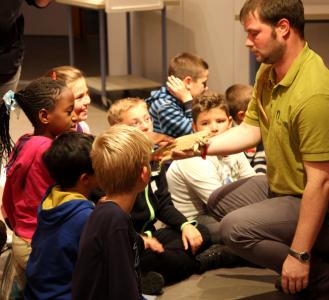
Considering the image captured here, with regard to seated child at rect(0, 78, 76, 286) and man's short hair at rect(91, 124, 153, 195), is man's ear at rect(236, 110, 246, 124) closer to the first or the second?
seated child at rect(0, 78, 76, 286)

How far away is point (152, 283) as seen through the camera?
106 inches

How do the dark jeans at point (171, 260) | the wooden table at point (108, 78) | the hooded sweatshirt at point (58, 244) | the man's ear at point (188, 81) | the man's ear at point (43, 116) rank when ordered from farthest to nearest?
the wooden table at point (108, 78), the man's ear at point (188, 81), the dark jeans at point (171, 260), the man's ear at point (43, 116), the hooded sweatshirt at point (58, 244)

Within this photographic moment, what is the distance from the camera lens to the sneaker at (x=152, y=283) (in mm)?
2676

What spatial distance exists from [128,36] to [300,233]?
434 cm

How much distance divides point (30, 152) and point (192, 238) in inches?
29.4

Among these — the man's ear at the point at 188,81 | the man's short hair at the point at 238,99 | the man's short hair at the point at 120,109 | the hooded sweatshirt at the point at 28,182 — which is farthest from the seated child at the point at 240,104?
the hooded sweatshirt at the point at 28,182

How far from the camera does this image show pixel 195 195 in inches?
124

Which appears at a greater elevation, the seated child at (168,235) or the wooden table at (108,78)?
the wooden table at (108,78)

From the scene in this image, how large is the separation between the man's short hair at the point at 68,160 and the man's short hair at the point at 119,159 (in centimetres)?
25

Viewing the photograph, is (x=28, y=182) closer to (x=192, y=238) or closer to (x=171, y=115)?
(x=192, y=238)

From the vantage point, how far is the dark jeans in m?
2.78

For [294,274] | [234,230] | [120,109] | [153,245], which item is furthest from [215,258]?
[120,109]

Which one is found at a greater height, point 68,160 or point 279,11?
point 279,11

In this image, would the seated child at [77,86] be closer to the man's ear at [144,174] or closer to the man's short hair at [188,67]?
the man's short hair at [188,67]
